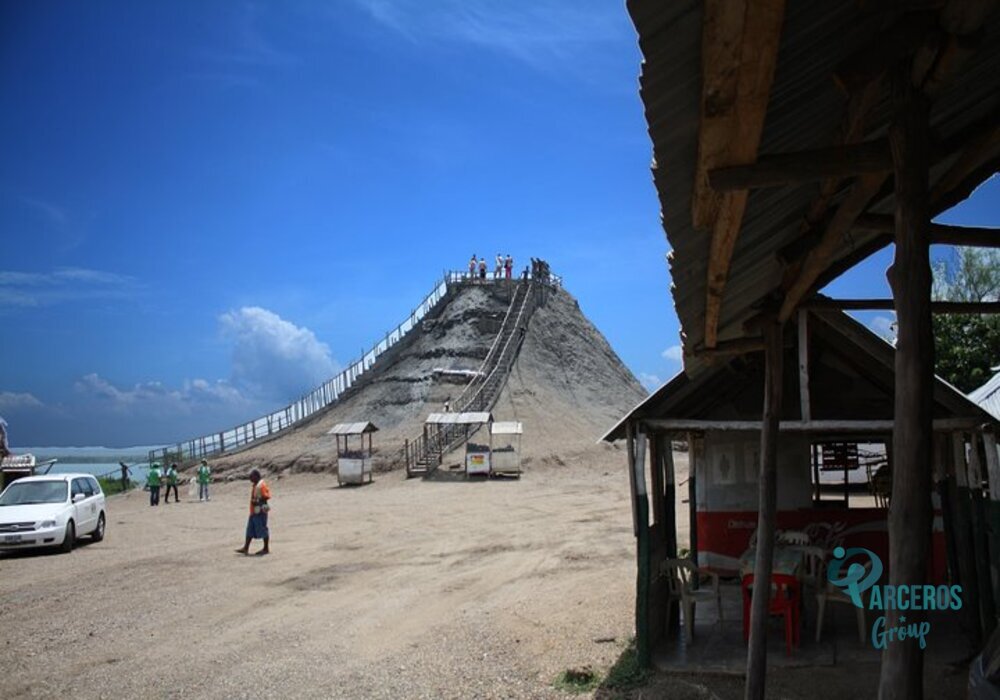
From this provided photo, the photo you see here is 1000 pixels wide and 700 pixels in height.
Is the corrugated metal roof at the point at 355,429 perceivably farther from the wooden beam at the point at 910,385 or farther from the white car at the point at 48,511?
the wooden beam at the point at 910,385

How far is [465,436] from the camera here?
127 ft

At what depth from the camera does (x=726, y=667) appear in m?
7.68

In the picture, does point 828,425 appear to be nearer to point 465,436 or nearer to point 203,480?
point 203,480

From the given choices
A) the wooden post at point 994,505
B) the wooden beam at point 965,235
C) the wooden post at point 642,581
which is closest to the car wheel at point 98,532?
the wooden post at point 642,581

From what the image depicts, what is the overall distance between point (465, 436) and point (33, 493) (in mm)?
23683

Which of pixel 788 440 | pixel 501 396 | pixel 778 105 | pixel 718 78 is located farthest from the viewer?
pixel 501 396

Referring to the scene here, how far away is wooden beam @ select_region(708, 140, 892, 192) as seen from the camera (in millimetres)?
3178

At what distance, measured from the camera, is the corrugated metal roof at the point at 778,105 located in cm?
260

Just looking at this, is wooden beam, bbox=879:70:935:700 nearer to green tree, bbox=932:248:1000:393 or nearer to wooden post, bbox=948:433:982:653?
wooden post, bbox=948:433:982:653

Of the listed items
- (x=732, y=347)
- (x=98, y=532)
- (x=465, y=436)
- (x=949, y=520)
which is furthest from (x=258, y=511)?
(x=465, y=436)

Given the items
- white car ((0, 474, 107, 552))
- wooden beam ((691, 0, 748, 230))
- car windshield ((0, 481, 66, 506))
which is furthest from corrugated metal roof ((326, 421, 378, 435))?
wooden beam ((691, 0, 748, 230))

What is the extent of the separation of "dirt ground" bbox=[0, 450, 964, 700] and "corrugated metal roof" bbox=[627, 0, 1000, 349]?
4.38m

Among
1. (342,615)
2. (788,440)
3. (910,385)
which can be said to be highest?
(910,385)

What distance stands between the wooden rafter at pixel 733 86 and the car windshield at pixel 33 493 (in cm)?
1671
